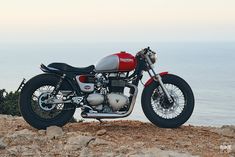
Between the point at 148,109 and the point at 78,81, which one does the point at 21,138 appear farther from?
the point at 148,109

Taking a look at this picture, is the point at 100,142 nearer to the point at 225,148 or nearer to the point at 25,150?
the point at 25,150

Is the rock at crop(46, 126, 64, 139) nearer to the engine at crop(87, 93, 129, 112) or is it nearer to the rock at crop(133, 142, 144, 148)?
the engine at crop(87, 93, 129, 112)

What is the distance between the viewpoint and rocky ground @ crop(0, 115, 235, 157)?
795 cm

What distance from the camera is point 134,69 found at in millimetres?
9375

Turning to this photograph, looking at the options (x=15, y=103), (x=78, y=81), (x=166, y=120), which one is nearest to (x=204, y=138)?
(x=166, y=120)

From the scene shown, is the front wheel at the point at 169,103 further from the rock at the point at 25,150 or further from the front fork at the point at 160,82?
the rock at the point at 25,150

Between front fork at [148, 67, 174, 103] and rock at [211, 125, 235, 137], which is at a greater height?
front fork at [148, 67, 174, 103]

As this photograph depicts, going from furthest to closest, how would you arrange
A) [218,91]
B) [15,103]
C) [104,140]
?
[218,91]
[15,103]
[104,140]

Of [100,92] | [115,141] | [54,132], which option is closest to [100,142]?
[115,141]

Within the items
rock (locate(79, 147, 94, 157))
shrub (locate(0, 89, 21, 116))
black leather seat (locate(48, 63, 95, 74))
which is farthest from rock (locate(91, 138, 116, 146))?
shrub (locate(0, 89, 21, 116))

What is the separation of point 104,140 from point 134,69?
1.55 metres

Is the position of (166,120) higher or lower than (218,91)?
higher

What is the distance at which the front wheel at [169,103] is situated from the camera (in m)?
9.45

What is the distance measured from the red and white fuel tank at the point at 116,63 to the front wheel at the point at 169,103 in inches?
23.7
